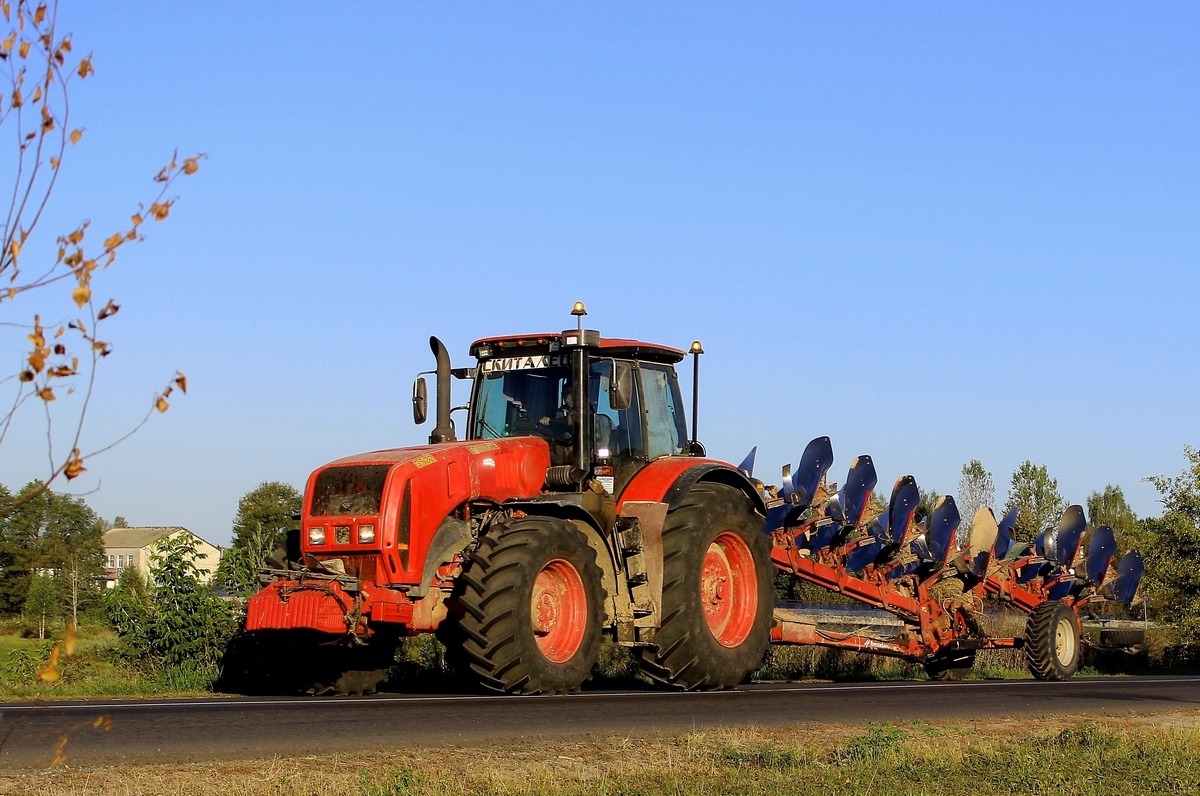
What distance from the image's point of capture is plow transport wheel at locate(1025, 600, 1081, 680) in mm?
18344

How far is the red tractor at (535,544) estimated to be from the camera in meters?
11.0

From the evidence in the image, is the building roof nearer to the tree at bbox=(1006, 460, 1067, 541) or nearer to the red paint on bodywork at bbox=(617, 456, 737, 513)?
the tree at bbox=(1006, 460, 1067, 541)

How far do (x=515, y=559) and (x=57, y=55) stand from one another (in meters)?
7.38

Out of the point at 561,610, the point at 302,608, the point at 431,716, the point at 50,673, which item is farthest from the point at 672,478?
the point at 50,673

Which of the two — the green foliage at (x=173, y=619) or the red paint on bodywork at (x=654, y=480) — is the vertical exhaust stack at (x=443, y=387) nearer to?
the red paint on bodywork at (x=654, y=480)

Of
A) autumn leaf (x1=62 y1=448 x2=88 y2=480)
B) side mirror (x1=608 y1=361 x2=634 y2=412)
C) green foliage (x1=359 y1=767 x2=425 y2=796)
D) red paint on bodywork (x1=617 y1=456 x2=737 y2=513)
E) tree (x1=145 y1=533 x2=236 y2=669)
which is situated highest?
side mirror (x1=608 y1=361 x2=634 y2=412)

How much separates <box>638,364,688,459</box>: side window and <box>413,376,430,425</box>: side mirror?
2.13 m

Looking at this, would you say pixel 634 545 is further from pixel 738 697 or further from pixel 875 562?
pixel 875 562

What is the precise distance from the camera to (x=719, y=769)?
24.1 feet

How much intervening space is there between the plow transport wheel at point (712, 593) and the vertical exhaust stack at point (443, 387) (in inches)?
91.0

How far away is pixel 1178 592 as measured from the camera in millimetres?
26344

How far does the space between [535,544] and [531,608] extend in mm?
518

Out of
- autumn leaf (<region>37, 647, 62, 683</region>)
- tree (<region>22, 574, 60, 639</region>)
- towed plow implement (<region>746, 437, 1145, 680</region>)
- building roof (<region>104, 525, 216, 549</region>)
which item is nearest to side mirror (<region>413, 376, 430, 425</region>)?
towed plow implement (<region>746, 437, 1145, 680</region>)

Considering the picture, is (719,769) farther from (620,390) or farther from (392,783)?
(620,390)
